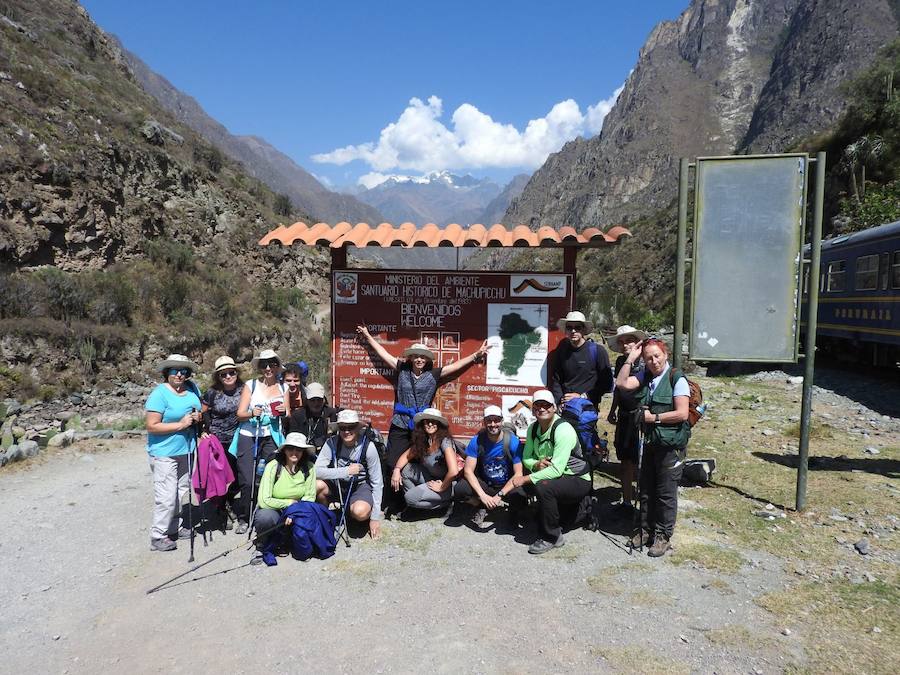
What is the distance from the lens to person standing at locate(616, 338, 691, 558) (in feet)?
15.7

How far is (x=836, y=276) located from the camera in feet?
49.5

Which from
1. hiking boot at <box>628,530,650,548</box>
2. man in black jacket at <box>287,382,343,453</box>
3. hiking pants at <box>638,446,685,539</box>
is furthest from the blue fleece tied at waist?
hiking boot at <box>628,530,650,548</box>

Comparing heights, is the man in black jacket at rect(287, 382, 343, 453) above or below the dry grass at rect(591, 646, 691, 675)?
above

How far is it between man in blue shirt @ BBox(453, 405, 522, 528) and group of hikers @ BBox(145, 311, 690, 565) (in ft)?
0.04

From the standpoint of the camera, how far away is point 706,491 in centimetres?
645

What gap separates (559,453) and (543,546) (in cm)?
85

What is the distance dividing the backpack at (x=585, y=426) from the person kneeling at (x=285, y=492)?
96.4 inches

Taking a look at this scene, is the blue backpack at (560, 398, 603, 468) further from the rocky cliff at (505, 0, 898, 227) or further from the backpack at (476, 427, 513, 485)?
the rocky cliff at (505, 0, 898, 227)

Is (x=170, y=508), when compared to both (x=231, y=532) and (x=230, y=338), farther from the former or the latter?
(x=230, y=338)

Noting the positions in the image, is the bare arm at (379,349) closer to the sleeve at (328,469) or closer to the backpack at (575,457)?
the sleeve at (328,469)

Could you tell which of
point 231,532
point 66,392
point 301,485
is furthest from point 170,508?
point 66,392

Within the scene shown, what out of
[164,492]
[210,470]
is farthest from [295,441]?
[164,492]

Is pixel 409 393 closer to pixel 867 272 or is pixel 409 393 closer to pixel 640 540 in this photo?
pixel 640 540

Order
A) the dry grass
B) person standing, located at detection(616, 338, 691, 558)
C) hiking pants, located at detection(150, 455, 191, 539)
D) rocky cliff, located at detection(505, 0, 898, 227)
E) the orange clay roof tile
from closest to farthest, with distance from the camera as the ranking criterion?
the dry grass, person standing, located at detection(616, 338, 691, 558), hiking pants, located at detection(150, 455, 191, 539), the orange clay roof tile, rocky cliff, located at detection(505, 0, 898, 227)
